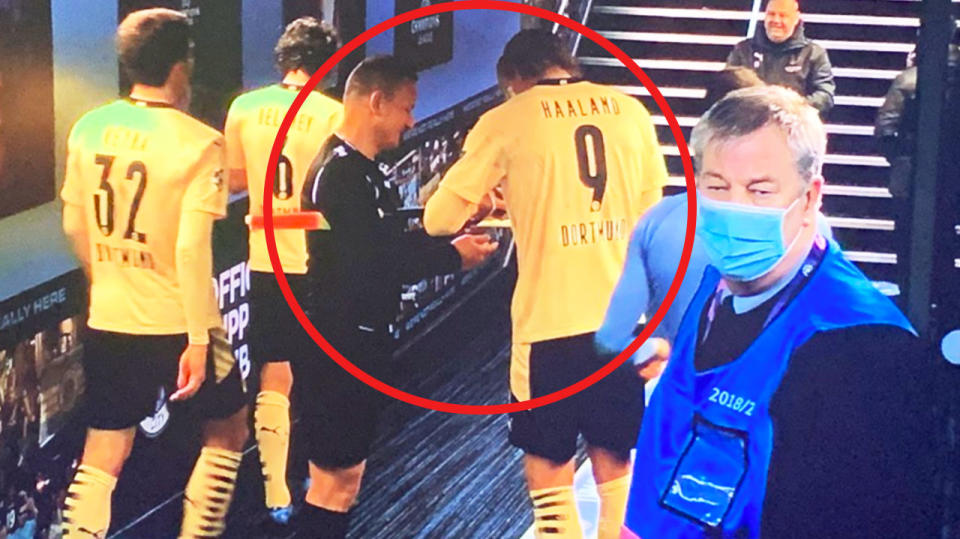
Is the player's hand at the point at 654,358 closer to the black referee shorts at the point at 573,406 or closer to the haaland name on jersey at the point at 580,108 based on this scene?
the black referee shorts at the point at 573,406

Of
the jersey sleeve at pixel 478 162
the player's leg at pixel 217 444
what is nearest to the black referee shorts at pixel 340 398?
the player's leg at pixel 217 444

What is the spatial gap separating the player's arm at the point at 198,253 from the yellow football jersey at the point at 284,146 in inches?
1.8

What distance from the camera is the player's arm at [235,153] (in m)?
2.08

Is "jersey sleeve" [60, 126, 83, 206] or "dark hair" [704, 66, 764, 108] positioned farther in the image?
"dark hair" [704, 66, 764, 108]

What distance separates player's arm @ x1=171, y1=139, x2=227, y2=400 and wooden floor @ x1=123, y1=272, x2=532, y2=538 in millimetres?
240

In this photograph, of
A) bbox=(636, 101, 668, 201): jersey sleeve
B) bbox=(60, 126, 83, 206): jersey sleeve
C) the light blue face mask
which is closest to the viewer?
bbox=(60, 126, 83, 206): jersey sleeve

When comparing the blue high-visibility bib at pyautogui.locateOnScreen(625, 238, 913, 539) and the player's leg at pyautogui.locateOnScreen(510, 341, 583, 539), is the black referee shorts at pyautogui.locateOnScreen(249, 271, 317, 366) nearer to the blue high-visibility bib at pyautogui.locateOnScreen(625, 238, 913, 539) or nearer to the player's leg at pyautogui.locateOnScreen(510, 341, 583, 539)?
the player's leg at pyautogui.locateOnScreen(510, 341, 583, 539)

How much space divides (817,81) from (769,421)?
2.05 feet

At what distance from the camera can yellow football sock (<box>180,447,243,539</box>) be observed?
2.19 m

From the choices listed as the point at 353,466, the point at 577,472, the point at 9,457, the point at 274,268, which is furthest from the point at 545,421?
the point at 9,457

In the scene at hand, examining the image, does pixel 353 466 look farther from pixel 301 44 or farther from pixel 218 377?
pixel 301 44

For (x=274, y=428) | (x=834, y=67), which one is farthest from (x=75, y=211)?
(x=834, y=67)

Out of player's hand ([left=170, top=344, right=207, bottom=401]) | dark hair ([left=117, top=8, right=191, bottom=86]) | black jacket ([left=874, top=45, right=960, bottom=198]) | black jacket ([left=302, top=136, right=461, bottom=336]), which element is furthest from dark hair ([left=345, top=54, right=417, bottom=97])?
black jacket ([left=874, top=45, right=960, bottom=198])

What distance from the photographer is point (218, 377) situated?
2.17m
